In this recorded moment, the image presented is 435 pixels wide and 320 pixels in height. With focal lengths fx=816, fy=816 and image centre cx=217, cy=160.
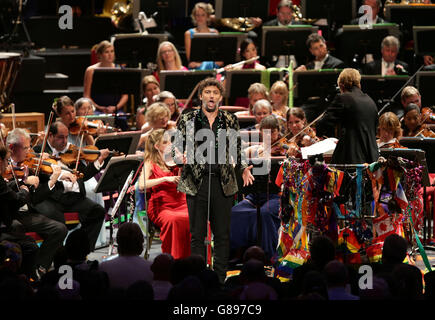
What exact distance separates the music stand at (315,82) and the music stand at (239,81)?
0.53m

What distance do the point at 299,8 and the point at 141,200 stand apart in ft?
14.6

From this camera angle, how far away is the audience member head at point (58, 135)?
269 inches

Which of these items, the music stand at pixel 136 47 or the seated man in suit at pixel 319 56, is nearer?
the seated man in suit at pixel 319 56

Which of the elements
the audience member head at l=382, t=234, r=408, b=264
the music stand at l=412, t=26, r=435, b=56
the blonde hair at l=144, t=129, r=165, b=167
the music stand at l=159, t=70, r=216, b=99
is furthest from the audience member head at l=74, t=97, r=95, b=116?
the audience member head at l=382, t=234, r=408, b=264

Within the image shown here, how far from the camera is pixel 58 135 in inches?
269

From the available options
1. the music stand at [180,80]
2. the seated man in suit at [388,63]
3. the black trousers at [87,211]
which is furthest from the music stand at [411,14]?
the black trousers at [87,211]

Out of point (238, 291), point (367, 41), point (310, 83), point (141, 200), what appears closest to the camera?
point (238, 291)

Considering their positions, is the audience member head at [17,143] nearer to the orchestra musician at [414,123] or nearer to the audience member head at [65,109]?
the audience member head at [65,109]

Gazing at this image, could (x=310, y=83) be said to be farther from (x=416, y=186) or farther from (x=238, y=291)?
(x=238, y=291)

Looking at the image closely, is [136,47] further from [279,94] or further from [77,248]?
[77,248]

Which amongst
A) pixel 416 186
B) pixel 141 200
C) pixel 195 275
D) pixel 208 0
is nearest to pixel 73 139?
pixel 141 200

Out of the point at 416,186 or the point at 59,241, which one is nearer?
the point at 416,186

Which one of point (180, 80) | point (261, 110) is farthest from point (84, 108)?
point (261, 110)

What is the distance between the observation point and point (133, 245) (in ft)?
15.5
